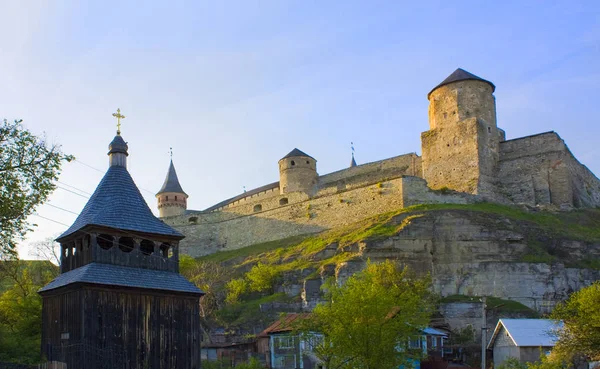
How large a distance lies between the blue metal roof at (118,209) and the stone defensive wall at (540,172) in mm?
42399

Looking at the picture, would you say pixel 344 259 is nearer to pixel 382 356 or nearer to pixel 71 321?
pixel 382 356

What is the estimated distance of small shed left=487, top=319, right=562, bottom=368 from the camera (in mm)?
42375

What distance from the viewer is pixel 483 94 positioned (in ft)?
223

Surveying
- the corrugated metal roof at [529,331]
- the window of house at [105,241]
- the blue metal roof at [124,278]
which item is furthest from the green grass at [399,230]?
the window of house at [105,241]

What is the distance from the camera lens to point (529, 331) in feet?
144

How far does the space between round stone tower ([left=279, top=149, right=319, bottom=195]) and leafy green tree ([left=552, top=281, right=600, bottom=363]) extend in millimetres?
43315

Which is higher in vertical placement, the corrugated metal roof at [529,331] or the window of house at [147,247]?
the window of house at [147,247]

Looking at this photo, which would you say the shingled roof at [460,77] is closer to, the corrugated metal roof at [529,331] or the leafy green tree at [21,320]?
the corrugated metal roof at [529,331]

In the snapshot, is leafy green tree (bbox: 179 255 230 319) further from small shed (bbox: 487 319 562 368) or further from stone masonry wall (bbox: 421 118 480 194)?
small shed (bbox: 487 319 562 368)

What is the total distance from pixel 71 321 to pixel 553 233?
41042 millimetres

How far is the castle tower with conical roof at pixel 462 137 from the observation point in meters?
66.4

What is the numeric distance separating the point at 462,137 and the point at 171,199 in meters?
40.8

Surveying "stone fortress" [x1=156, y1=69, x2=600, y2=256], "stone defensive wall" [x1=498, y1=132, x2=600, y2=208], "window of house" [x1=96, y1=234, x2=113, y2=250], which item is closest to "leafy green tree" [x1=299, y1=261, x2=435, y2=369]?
"window of house" [x1=96, y1=234, x2=113, y2=250]

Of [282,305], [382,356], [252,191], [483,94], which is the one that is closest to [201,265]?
[282,305]
